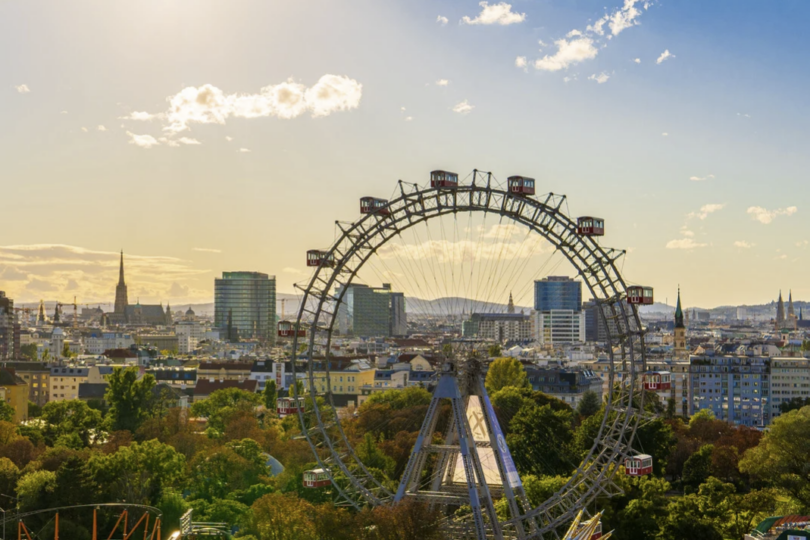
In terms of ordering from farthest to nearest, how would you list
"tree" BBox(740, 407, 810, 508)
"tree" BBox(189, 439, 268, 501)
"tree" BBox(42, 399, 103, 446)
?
"tree" BBox(42, 399, 103, 446) < "tree" BBox(189, 439, 268, 501) < "tree" BBox(740, 407, 810, 508)

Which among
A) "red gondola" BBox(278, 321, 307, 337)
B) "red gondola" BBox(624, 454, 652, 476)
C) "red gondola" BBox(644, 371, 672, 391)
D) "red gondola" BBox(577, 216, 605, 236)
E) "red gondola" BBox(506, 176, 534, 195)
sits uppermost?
"red gondola" BBox(506, 176, 534, 195)

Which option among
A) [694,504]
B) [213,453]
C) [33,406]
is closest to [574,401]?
[33,406]

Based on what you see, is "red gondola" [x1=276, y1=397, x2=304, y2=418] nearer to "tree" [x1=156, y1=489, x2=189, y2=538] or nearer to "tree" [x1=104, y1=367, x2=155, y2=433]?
"tree" [x1=156, y1=489, x2=189, y2=538]

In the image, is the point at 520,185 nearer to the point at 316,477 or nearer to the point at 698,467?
the point at 316,477

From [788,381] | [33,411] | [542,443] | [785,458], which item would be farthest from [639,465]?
[788,381]

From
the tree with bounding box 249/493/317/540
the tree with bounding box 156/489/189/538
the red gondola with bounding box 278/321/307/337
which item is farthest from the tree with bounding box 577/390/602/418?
the tree with bounding box 249/493/317/540

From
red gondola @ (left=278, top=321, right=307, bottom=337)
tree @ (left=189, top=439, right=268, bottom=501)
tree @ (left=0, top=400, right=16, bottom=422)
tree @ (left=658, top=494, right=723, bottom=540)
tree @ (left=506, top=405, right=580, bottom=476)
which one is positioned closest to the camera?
tree @ (left=658, top=494, right=723, bottom=540)

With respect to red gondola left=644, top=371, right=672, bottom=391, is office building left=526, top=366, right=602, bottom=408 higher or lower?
lower
